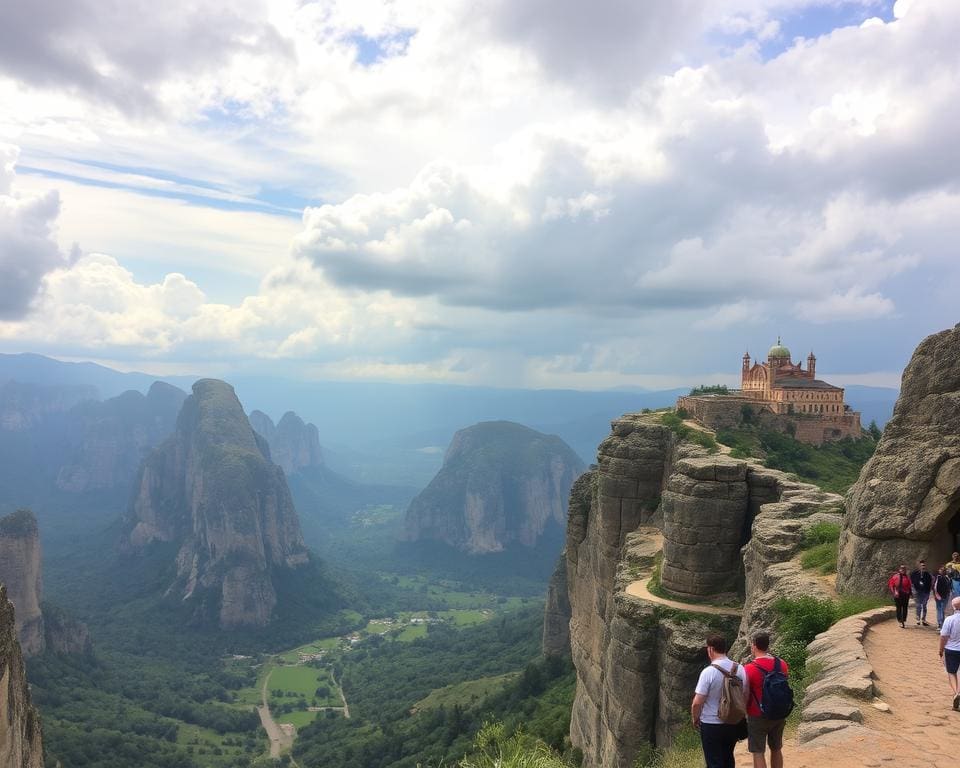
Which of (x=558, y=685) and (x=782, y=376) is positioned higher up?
(x=782, y=376)

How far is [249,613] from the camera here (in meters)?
162

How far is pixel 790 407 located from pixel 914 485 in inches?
1486

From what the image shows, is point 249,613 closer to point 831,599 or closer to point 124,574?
point 124,574

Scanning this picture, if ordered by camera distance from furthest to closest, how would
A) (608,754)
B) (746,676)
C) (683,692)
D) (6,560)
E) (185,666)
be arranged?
(185,666), (6,560), (608,754), (683,692), (746,676)

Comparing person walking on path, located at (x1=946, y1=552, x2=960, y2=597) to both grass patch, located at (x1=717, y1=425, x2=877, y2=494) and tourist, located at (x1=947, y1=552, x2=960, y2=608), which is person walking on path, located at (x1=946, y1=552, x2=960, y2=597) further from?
grass patch, located at (x1=717, y1=425, x2=877, y2=494)

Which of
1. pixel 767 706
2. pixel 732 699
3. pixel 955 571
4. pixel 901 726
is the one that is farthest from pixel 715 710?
pixel 955 571

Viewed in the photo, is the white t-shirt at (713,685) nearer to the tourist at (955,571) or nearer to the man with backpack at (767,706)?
the man with backpack at (767,706)

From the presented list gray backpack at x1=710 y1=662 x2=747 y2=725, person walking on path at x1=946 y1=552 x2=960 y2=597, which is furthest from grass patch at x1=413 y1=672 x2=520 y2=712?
gray backpack at x1=710 y1=662 x2=747 y2=725

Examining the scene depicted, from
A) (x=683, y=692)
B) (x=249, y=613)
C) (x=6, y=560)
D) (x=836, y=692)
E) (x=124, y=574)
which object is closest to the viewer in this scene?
(x=836, y=692)

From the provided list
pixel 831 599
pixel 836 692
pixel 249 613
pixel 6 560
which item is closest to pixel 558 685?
pixel 831 599

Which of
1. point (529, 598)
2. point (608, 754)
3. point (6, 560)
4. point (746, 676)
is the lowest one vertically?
point (529, 598)

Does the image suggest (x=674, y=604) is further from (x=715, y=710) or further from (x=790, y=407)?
(x=790, y=407)

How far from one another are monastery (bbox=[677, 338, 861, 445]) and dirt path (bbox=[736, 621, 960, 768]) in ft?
113

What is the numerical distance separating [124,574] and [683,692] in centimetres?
19496
